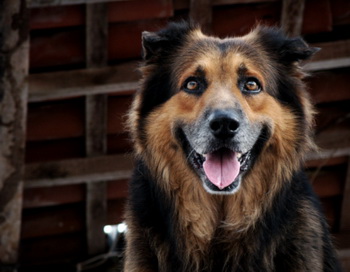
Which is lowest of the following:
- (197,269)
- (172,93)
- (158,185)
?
(197,269)

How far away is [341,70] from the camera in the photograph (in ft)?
27.9

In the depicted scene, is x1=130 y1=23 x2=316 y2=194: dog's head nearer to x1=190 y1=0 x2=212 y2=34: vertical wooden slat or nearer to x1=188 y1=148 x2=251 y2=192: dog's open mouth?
x1=188 y1=148 x2=251 y2=192: dog's open mouth

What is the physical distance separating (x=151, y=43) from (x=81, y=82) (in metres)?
2.05

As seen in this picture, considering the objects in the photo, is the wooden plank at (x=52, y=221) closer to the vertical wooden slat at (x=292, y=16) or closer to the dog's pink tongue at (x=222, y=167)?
the vertical wooden slat at (x=292, y=16)

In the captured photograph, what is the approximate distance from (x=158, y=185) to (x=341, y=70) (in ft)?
10.6

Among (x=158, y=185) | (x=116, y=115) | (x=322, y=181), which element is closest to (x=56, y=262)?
(x=116, y=115)

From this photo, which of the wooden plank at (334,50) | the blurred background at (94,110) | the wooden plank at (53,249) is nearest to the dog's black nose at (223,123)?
the blurred background at (94,110)

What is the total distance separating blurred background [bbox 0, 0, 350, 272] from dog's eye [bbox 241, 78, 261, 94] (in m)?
2.04

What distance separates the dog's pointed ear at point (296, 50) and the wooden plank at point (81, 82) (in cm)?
206

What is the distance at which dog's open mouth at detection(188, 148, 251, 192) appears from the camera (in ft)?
17.6

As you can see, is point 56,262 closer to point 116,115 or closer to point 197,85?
point 116,115

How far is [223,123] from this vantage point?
5266mm

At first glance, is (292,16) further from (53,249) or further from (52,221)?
(53,249)

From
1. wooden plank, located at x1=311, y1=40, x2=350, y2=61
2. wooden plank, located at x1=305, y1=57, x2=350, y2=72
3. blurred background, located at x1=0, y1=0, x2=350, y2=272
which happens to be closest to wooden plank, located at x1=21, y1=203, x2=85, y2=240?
blurred background, located at x1=0, y1=0, x2=350, y2=272
